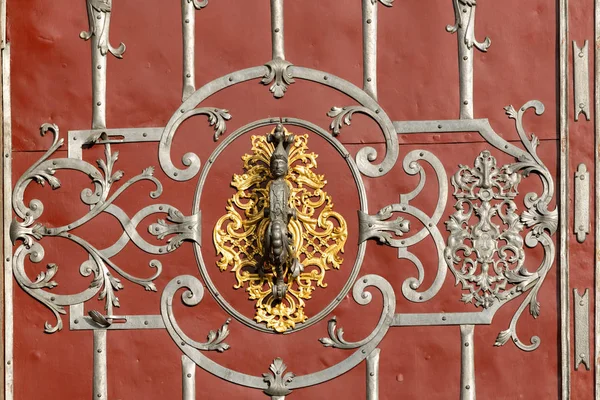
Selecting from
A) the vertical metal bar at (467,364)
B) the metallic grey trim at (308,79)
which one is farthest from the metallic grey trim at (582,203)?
the metallic grey trim at (308,79)

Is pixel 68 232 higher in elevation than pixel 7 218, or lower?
lower

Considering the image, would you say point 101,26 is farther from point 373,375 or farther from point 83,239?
point 373,375

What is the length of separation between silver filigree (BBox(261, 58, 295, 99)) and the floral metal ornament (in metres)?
0.35

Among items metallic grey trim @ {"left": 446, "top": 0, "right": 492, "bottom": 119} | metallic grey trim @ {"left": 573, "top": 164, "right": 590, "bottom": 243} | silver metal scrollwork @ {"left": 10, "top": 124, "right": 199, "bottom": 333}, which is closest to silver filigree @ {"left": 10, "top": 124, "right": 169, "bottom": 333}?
silver metal scrollwork @ {"left": 10, "top": 124, "right": 199, "bottom": 333}

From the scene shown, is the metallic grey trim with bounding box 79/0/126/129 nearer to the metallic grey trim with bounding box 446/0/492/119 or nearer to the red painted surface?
the red painted surface

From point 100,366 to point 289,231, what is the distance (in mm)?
1646

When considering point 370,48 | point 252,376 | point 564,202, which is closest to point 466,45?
point 370,48

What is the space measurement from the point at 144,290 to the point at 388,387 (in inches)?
73.2

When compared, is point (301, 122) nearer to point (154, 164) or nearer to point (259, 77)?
point (259, 77)

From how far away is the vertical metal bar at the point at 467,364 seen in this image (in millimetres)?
10367

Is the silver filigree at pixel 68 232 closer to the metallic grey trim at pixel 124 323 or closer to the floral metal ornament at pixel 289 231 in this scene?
the metallic grey trim at pixel 124 323

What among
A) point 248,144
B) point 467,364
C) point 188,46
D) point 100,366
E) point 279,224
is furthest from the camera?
point 188,46

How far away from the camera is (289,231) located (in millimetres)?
10438

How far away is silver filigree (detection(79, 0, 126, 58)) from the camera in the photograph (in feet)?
35.4
